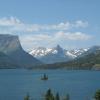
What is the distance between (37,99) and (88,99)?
666 inches

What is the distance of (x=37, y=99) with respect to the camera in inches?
5059

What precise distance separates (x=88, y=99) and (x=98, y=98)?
52.7 m

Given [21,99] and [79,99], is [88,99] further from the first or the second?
[21,99]

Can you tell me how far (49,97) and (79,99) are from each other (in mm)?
53652

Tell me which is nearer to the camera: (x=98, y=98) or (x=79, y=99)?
(x=98, y=98)

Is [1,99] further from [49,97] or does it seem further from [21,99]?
[49,97]

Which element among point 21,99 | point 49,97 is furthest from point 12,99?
point 49,97

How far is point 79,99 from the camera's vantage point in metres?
130

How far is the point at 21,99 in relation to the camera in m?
133

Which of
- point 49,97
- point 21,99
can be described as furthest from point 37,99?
point 49,97

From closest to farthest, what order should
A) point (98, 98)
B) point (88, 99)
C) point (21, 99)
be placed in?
point (98, 98), point (88, 99), point (21, 99)

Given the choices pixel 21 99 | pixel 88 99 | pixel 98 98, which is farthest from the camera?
pixel 21 99

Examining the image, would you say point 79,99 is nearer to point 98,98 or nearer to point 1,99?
point 1,99

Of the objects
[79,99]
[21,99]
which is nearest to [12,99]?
[21,99]
